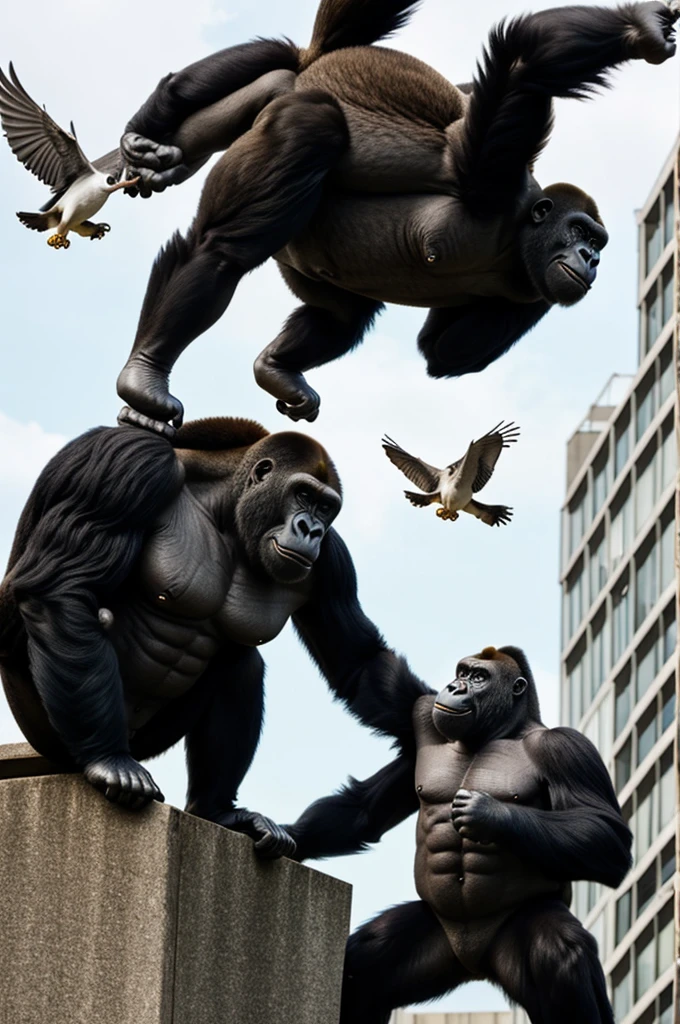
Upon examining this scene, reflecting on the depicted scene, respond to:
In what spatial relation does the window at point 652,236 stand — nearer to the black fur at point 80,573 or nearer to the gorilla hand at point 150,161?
the gorilla hand at point 150,161

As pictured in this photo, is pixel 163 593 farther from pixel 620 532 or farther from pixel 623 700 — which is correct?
pixel 620 532

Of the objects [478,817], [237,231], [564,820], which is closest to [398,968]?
[478,817]

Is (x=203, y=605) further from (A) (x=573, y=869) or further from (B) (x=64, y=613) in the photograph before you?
(A) (x=573, y=869)

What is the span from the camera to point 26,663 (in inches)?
365

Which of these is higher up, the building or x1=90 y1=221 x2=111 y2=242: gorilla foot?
the building

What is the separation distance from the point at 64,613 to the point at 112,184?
192cm

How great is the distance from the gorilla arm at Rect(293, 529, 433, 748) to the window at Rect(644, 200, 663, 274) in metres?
51.9

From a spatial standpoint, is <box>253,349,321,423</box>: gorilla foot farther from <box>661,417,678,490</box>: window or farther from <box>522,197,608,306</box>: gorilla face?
<box>661,417,678,490</box>: window

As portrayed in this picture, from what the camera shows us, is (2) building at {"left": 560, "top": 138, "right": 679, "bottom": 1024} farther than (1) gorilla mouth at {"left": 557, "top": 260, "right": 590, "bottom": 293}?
Yes

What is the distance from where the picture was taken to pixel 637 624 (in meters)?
57.6

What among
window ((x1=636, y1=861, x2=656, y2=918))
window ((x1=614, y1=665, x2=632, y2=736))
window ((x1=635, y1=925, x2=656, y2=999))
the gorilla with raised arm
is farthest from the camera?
window ((x1=614, y1=665, x2=632, y2=736))

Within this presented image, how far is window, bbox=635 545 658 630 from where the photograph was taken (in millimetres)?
56719

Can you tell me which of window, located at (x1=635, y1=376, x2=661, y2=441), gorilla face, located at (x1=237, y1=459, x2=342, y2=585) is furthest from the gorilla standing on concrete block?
window, located at (x1=635, y1=376, x2=661, y2=441)

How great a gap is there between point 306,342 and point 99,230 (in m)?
1.00
